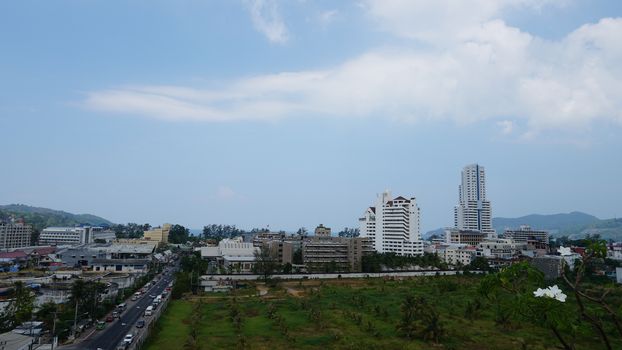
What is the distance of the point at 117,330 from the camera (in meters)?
29.2

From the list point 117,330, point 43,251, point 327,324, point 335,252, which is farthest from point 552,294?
point 43,251

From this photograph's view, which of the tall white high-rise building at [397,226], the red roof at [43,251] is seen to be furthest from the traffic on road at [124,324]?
the tall white high-rise building at [397,226]

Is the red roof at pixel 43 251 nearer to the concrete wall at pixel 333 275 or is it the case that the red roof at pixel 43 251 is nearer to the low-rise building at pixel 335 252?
the concrete wall at pixel 333 275

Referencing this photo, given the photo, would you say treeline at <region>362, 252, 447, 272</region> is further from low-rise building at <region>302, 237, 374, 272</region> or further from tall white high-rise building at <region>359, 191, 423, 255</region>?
tall white high-rise building at <region>359, 191, 423, 255</region>

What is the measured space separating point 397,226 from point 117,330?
2223 inches

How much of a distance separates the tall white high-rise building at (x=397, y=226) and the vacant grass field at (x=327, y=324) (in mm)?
32153

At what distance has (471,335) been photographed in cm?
2712

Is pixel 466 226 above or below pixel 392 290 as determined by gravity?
above

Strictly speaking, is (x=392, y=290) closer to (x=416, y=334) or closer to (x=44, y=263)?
(x=416, y=334)

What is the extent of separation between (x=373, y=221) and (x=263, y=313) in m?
53.4

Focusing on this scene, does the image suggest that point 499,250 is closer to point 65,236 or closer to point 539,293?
point 539,293

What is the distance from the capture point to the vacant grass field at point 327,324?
82.7 ft

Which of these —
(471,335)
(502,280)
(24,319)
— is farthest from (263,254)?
(502,280)

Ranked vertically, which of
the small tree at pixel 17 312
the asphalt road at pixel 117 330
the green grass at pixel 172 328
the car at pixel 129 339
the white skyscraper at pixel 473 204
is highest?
the white skyscraper at pixel 473 204
